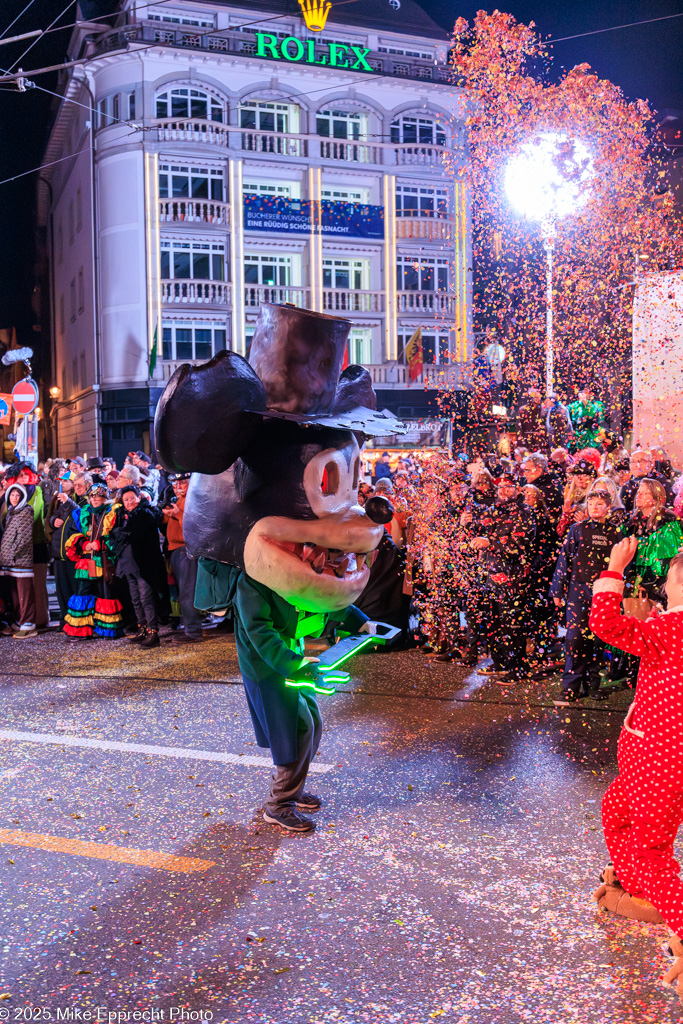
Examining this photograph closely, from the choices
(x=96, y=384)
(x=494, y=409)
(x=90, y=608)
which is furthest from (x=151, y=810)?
(x=96, y=384)

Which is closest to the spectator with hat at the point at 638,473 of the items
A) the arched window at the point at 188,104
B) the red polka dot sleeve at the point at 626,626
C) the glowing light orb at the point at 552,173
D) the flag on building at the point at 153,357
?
the red polka dot sleeve at the point at 626,626

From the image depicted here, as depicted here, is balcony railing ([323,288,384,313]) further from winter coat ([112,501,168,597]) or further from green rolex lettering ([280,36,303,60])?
winter coat ([112,501,168,597])

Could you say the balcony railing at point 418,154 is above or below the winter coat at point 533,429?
above

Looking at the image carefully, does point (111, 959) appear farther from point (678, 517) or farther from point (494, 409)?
point (494, 409)

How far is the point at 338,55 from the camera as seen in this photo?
27766mm

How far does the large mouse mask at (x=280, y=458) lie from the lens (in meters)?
4.55

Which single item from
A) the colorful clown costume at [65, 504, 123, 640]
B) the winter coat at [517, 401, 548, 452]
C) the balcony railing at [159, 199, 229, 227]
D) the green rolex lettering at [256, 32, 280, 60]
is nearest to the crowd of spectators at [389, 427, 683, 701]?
the colorful clown costume at [65, 504, 123, 640]

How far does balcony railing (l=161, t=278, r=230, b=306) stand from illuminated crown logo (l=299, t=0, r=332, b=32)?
7.90 meters

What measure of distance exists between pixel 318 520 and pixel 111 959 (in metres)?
2.26

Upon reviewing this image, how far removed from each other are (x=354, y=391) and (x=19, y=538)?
6.00 metres

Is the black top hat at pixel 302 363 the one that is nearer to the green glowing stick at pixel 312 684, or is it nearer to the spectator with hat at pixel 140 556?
the green glowing stick at pixel 312 684

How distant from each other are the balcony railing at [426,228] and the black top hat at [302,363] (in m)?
25.8

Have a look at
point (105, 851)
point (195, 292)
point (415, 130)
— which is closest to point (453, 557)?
point (105, 851)

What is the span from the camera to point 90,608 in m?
10.0
